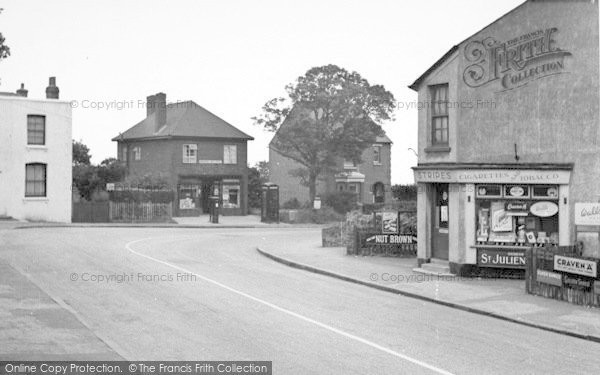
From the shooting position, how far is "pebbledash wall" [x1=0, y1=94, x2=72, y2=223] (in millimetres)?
44562

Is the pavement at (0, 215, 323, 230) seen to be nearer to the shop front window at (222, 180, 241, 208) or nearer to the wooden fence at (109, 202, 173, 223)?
the wooden fence at (109, 202, 173, 223)

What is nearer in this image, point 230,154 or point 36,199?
point 36,199

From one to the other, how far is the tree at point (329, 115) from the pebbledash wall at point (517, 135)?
3634 centimetres

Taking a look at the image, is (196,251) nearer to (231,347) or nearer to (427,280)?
(427,280)

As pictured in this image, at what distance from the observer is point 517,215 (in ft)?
70.2

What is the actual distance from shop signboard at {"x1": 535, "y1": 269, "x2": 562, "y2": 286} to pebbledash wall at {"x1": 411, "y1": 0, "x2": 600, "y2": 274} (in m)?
2.43

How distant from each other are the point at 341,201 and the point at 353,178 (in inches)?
252

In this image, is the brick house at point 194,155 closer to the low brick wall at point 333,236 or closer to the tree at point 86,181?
the tree at point 86,181

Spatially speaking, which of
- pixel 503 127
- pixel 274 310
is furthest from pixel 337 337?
pixel 503 127

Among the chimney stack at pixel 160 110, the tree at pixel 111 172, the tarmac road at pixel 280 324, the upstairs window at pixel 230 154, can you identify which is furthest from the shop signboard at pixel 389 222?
the chimney stack at pixel 160 110

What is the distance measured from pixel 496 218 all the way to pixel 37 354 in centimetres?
1402

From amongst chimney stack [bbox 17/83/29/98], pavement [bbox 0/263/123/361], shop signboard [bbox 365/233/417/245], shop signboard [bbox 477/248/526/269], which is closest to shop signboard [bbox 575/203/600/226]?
shop signboard [bbox 477/248/526/269]

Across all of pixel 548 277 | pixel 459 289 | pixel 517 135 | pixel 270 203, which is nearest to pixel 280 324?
pixel 459 289

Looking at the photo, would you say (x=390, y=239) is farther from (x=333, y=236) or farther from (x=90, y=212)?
(x=90, y=212)
